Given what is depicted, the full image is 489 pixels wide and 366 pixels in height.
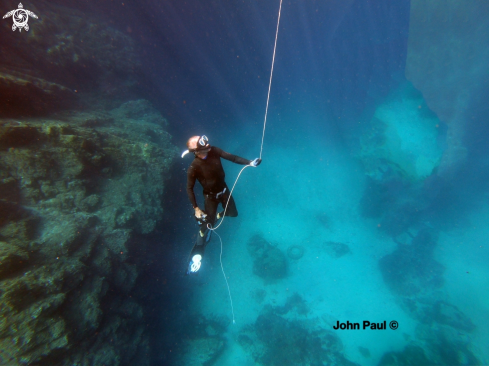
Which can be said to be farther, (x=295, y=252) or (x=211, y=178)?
(x=295, y=252)

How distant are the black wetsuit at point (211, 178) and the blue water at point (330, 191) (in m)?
4.69

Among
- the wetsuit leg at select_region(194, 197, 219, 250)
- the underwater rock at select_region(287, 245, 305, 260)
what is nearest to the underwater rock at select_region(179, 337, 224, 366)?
the underwater rock at select_region(287, 245, 305, 260)

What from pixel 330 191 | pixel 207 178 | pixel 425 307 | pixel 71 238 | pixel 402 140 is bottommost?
pixel 425 307

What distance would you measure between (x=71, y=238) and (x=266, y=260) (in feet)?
34.6

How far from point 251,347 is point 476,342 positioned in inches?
488

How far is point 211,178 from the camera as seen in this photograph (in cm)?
450

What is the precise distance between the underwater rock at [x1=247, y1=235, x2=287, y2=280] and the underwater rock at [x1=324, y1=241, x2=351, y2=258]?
153 inches

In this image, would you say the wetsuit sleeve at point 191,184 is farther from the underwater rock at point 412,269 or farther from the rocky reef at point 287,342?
the underwater rock at point 412,269

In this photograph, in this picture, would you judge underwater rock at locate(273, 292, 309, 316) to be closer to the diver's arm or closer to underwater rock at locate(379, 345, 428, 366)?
underwater rock at locate(379, 345, 428, 366)

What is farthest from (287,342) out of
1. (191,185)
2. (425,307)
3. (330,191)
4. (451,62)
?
(451,62)

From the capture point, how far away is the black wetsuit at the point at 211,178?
417cm

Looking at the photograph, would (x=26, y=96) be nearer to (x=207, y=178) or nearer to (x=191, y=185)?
(x=191, y=185)

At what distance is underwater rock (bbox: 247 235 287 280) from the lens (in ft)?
41.8

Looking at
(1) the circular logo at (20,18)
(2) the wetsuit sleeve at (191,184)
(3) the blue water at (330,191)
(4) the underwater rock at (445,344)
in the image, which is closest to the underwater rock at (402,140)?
(3) the blue water at (330,191)
